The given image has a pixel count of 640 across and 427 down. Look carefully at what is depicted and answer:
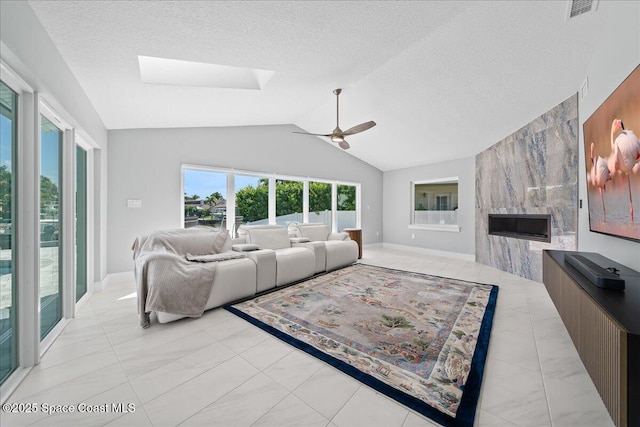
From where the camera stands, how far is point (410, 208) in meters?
7.25

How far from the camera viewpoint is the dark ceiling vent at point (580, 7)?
2166 mm

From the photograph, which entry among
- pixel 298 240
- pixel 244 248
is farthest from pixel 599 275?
pixel 298 240

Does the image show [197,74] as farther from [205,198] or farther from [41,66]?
[205,198]

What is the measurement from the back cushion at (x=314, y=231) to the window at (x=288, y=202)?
796 millimetres

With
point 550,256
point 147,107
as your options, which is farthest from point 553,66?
point 147,107

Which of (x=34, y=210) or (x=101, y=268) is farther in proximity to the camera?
(x=101, y=268)

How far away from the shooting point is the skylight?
283 centimetres

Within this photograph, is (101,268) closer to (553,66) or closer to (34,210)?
(34,210)

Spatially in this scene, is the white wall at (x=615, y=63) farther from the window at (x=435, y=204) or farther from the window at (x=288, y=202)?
the window at (x=288, y=202)

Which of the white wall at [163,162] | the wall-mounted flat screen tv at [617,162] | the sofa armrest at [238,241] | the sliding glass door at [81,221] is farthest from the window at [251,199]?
the wall-mounted flat screen tv at [617,162]

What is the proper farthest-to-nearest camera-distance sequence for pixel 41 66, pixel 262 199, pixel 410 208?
pixel 410 208, pixel 262 199, pixel 41 66

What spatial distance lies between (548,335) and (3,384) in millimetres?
4043

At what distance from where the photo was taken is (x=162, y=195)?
432 centimetres

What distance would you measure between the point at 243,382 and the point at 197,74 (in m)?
3.27
